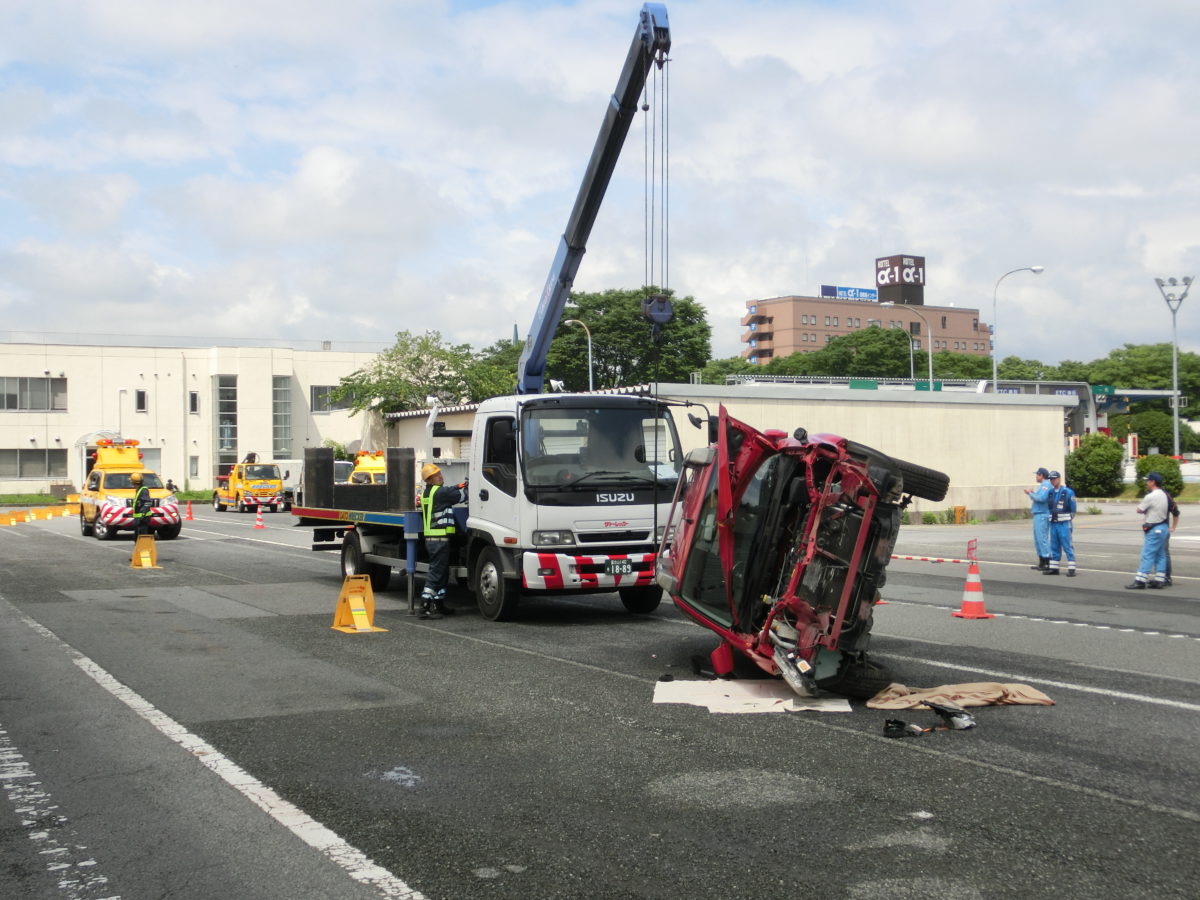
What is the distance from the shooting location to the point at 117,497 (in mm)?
31438

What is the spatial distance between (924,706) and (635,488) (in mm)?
5300

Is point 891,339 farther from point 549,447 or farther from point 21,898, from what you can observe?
point 21,898

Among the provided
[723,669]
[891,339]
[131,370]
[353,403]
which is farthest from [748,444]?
[891,339]

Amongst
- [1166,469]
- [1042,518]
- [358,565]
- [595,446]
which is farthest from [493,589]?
[1166,469]

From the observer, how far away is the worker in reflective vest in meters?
13.6

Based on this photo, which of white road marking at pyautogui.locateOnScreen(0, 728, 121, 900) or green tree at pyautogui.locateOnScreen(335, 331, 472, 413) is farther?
green tree at pyautogui.locateOnScreen(335, 331, 472, 413)

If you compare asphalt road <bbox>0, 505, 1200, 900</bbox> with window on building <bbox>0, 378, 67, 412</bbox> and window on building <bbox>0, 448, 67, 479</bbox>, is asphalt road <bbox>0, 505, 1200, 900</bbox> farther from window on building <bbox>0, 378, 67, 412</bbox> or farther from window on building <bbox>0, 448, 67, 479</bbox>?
window on building <bbox>0, 448, 67, 479</bbox>

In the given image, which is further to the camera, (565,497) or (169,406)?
(169,406)

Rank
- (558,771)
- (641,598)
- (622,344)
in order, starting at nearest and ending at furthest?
(558,771), (641,598), (622,344)

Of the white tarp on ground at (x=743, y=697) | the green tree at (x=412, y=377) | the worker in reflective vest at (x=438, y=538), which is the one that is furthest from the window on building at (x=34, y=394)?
the white tarp on ground at (x=743, y=697)

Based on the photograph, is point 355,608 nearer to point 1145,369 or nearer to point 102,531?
point 102,531

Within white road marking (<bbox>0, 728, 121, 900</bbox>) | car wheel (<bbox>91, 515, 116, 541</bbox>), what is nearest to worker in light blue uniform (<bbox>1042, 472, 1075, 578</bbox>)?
white road marking (<bbox>0, 728, 121, 900</bbox>)

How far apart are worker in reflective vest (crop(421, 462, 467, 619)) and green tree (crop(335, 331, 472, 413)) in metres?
47.5

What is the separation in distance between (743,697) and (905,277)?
137 metres
